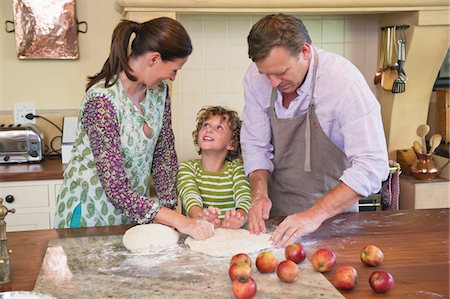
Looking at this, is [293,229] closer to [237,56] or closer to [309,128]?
[309,128]

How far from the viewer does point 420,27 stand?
3234 mm

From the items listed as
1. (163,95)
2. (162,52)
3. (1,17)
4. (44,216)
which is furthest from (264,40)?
(1,17)

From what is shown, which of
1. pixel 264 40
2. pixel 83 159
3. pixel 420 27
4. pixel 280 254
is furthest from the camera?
pixel 420 27

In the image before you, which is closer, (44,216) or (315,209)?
(315,209)

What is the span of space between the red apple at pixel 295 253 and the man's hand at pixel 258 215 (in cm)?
24

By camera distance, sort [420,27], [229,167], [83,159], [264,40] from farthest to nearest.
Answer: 1. [420,27]
2. [229,167]
3. [83,159]
4. [264,40]

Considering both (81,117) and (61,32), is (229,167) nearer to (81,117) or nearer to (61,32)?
(81,117)

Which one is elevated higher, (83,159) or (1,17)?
(1,17)

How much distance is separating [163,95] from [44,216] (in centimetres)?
133

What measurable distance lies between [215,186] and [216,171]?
66mm

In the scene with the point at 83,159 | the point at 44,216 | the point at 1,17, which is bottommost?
the point at 44,216

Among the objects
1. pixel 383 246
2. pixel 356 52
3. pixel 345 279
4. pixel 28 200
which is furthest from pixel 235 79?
pixel 345 279

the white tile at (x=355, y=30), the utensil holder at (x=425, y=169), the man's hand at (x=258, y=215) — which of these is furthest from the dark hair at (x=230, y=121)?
the white tile at (x=355, y=30)

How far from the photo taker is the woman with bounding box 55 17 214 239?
5.58 ft
